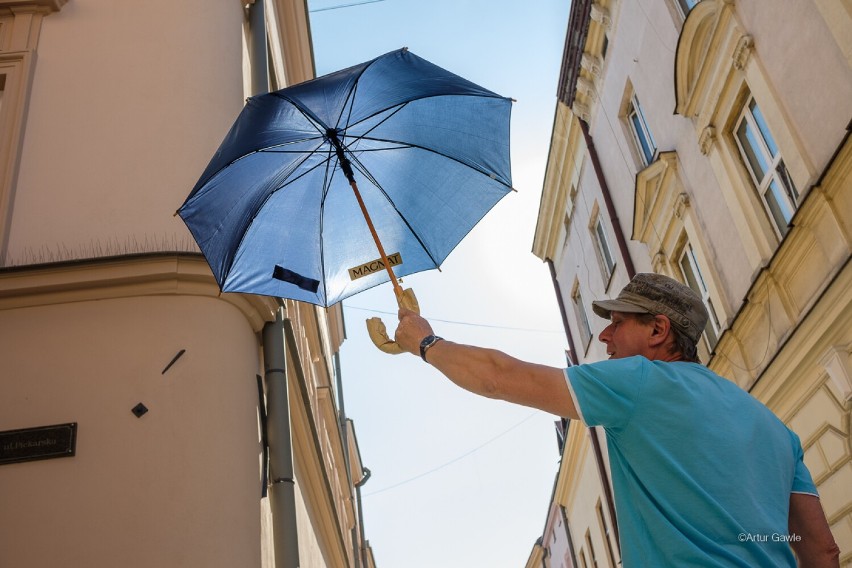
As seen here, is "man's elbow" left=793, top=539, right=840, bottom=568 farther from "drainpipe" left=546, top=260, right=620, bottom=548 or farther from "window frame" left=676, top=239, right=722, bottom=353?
"drainpipe" left=546, top=260, right=620, bottom=548

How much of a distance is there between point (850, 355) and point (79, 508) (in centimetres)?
755

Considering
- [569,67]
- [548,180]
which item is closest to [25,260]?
[569,67]

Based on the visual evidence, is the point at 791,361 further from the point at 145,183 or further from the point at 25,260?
the point at 25,260

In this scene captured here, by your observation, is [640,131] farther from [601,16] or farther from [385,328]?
[385,328]

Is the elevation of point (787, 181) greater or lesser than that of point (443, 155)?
greater

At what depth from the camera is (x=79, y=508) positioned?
4.93 m

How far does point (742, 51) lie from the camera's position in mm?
10758

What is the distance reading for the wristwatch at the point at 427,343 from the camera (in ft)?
10.00

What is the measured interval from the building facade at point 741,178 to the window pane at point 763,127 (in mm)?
29

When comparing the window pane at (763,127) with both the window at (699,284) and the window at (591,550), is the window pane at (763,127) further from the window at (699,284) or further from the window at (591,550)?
the window at (591,550)

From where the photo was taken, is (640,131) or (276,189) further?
(640,131)

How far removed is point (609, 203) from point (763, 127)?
21.7 ft

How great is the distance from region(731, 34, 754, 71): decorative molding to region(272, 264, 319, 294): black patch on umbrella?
8120 millimetres

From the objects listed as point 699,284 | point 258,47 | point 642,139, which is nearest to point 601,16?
point 642,139
